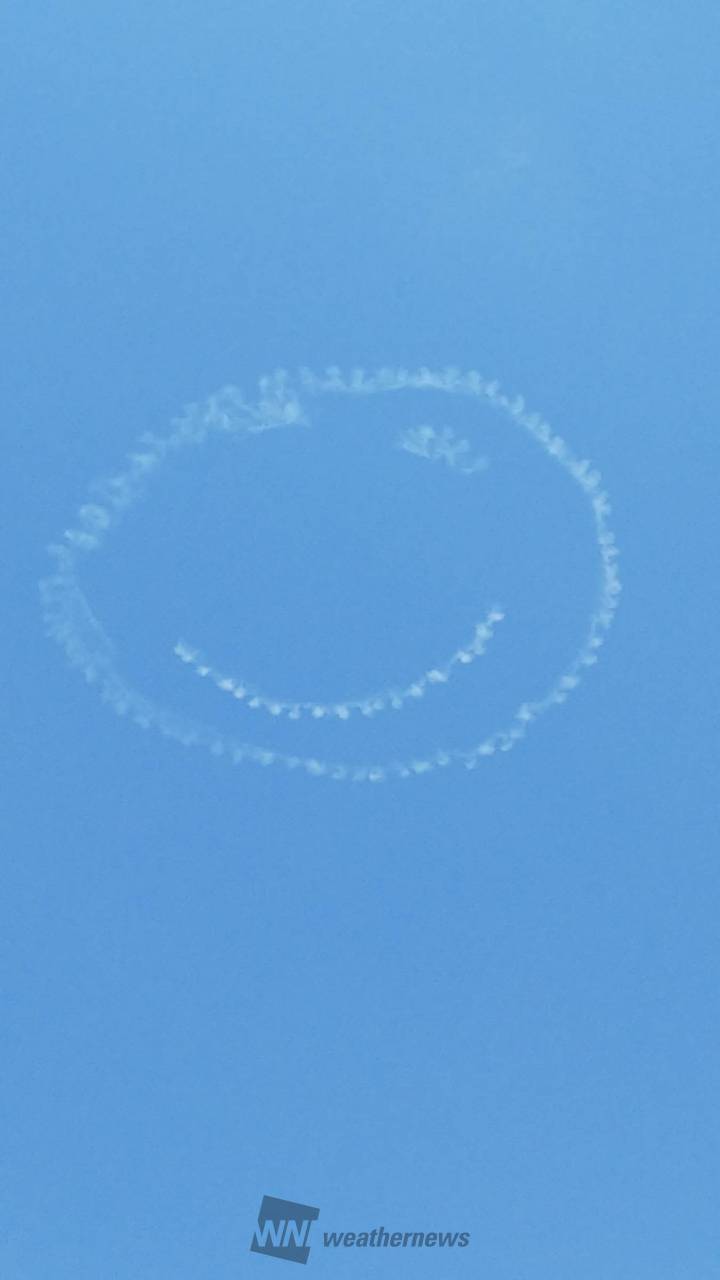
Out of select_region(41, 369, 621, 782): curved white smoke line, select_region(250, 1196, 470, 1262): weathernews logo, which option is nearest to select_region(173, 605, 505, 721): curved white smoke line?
select_region(41, 369, 621, 782): curved white smoke line

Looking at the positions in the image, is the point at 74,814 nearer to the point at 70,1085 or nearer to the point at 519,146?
the point at 70,1085

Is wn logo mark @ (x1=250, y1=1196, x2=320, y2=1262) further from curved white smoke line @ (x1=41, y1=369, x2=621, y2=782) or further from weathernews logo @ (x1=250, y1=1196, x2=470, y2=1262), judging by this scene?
curved white smoke line @ (x1=41, y1=369, x2=621, y2=782)

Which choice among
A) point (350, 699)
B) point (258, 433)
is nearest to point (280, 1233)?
point (350, 699)

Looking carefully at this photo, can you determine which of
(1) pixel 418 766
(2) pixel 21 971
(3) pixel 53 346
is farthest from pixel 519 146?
(2) pixel 21 971

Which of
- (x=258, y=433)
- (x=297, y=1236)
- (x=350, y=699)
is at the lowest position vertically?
(x=297, y=1236)

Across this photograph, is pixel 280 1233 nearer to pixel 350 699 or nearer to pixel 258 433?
pixel 350 699

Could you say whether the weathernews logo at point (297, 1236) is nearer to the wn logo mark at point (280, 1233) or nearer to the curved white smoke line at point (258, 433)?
the wn logo mark at point (280, 1233)

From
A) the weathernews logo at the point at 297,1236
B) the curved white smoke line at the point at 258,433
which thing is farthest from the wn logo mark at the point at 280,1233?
the curved white smoke line at the point at 258,433
